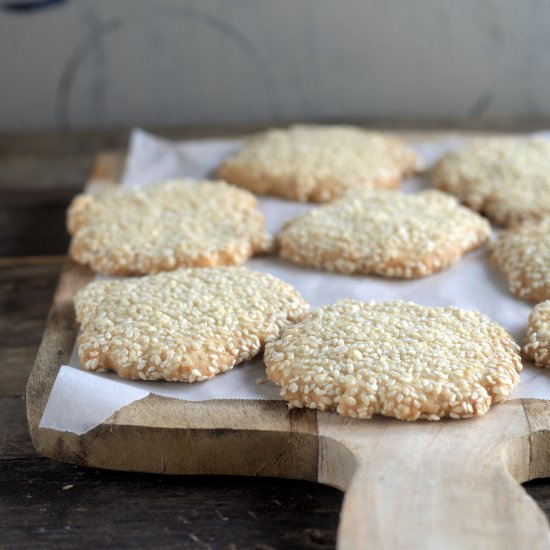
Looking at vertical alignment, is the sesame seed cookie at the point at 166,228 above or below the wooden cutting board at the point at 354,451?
above

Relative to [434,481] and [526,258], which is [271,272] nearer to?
[526,258]

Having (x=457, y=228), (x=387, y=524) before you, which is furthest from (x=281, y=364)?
(x=457, y=228)

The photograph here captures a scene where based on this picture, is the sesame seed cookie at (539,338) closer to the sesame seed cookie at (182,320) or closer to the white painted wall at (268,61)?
the sesame seed cookie at (182,320)

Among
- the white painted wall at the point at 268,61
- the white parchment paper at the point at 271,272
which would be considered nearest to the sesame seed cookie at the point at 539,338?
the white parchment paper at the point at 271,272

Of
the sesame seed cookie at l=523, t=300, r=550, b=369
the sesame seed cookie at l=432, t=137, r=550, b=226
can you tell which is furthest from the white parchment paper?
the sesame seed cookie at l=432, t=137, r=550, b=226

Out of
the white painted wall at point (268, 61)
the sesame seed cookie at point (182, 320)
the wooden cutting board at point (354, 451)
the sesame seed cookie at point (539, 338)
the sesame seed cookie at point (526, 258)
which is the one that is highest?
the white painted wall at point (268, 61)

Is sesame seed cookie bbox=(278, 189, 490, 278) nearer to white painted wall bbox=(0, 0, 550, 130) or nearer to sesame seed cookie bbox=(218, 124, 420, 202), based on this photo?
sesame seed cookie bbox=(218, 124, 420, 202)

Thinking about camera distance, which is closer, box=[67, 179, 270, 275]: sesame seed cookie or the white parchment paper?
the white parchment paper
